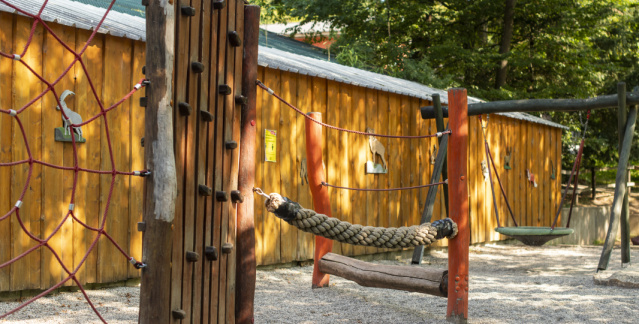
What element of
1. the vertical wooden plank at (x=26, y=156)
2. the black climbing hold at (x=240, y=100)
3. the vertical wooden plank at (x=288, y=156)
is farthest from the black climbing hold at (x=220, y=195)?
the vertical wooden plank at (x=288, y=156)

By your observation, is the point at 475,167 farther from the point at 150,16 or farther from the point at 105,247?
the point at 150,16

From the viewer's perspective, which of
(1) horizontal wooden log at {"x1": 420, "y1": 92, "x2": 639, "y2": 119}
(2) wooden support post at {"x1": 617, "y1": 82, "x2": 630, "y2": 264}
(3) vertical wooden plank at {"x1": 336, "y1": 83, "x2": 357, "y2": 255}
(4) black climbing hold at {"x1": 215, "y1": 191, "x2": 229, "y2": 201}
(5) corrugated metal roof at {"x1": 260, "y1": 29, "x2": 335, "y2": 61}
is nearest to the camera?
(4) black climbing hold at {"x1": 215, "y1": 191, "x2": 229, "y2": 201}

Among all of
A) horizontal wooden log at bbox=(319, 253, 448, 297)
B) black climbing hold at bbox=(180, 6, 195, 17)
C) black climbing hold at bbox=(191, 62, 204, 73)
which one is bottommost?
horizontal wooden log at bbox=(319, 253, 448, 297)

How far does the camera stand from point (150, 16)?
9.31 ft

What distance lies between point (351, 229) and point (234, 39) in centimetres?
149

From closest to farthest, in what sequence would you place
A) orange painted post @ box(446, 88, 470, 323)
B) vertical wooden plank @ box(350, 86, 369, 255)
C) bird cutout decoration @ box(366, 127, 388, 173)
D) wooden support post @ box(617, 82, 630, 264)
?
orange painted post @ box(446, 88, 470, 323)
wooden support post @ box(617, 82, 630, 264)
vertical wooden plank @ box(350, 86, 369, 255)
bird cutout decoration @ box(366, 127, 388, 173)

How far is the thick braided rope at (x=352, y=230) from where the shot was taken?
3.80m

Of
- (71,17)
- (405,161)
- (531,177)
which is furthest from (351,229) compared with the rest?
(531,177)

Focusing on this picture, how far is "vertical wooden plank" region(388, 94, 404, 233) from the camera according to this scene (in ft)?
27.2

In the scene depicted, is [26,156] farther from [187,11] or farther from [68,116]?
[187,11]

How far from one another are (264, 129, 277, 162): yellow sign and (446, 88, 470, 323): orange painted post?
8.09 feet

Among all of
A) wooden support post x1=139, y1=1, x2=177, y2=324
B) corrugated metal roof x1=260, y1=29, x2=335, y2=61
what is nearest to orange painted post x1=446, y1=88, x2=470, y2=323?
wooden support post x1=139, y1=1, x2=177, y2=324

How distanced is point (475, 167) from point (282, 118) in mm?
4151

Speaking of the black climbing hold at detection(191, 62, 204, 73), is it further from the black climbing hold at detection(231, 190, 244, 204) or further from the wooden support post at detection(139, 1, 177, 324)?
the black climbing hold at detection(231, 190, 244, 204)
